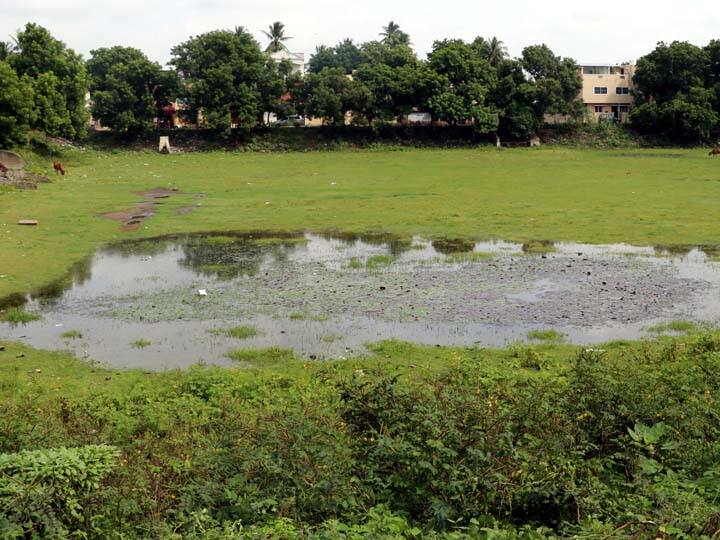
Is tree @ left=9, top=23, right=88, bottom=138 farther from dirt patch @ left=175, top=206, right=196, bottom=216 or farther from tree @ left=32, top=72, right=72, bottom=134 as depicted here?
dirt patch @ left=175, top=206, right=196, bottom=216

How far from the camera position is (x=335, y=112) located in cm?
6003

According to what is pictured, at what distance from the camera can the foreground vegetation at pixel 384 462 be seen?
5.84 m

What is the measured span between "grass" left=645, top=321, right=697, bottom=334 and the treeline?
1903 inches

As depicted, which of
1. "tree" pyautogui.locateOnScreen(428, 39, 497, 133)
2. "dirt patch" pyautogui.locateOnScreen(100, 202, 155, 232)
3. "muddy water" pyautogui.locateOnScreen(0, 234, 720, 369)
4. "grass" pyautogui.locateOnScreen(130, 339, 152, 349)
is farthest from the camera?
"tree" pyautogui.locateOnScreen(428, 39, 497, 133)

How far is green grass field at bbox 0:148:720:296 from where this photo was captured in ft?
72.1

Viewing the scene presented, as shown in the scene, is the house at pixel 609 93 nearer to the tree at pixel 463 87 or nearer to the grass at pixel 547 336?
the tree at pixel 463 87

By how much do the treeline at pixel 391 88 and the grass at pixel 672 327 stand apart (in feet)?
159

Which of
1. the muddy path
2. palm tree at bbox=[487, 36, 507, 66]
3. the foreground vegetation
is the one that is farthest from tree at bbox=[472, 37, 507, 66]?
the foreground vegetation

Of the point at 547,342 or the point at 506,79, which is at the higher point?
the point at 506,79

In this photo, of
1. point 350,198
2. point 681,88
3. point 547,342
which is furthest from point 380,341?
point 681,88

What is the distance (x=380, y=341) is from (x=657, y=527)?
23.7ft

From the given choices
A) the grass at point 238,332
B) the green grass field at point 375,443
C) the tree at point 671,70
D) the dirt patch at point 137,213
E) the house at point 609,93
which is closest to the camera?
the green grass field at point 375,443

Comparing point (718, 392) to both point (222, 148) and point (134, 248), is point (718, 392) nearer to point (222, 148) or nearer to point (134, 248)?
point (134, 248)

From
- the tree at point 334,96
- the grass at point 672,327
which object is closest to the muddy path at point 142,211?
the grass at point 672,327
